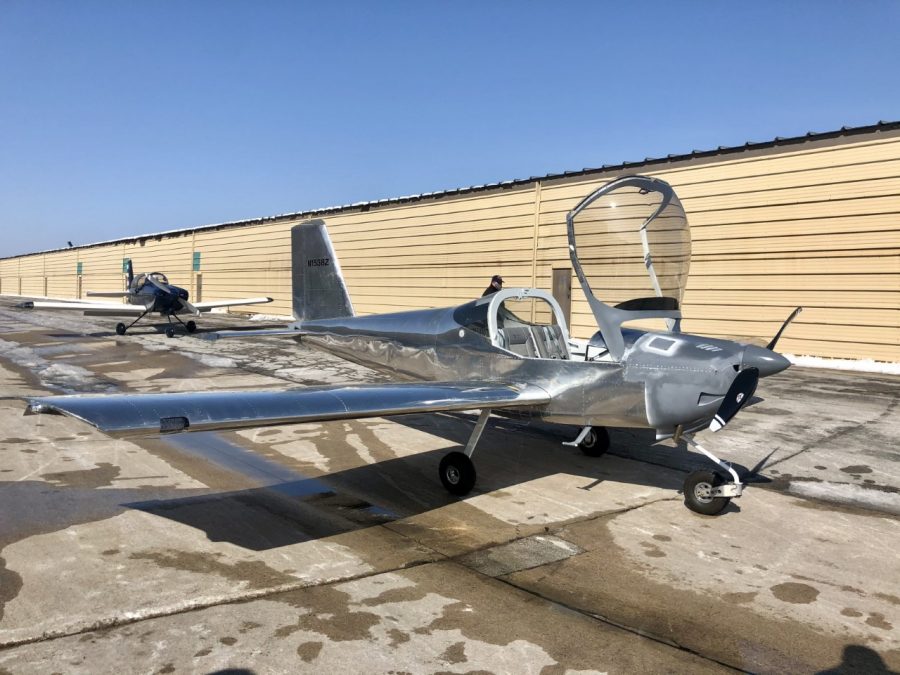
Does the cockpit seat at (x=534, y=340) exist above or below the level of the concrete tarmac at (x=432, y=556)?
above

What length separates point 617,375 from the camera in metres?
5.61

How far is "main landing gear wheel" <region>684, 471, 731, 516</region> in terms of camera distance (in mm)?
5324

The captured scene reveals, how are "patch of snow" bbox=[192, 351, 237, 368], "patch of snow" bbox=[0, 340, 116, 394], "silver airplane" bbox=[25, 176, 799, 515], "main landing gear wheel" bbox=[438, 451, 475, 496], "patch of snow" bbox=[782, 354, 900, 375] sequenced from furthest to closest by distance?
"patch of snow" bbox=[192, 351, 237, 368], "patch of snow" bbox=[782, 354, 900, 375], "patch of snow" bbox=[0, 340, 116, 394], "main landing gear wheel" bbox=[438, 451, 475, 496], "silver airplane" bbox=[25, 176, 799, 515]

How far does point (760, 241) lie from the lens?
53.5 ft

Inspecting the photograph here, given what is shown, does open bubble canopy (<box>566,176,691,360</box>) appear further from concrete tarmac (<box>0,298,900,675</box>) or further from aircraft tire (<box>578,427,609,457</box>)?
concrete tarmac (<box>0,298,900,675</box>)

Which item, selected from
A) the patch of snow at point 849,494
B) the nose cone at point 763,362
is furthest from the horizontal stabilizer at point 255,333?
the patch of snow at point 849,494

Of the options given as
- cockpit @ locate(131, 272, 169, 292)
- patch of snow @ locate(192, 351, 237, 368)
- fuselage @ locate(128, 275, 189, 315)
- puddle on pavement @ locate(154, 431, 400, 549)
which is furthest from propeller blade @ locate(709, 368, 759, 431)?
cockpit @ locate(131, 272, 169, 292)

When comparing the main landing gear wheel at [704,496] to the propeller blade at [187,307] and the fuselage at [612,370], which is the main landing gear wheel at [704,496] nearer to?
the fuselage at [612,370]

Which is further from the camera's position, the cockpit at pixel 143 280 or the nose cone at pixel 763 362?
the cockpit at pixel 143 280

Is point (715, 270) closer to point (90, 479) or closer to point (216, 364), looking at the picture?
point (216, 364)

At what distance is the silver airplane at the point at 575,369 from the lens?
15.2ft

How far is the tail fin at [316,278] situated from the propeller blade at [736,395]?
6.00 metres

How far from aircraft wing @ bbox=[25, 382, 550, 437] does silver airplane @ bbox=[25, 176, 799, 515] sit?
0.04ft

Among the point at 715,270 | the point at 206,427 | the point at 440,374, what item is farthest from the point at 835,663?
the point at 715,270
